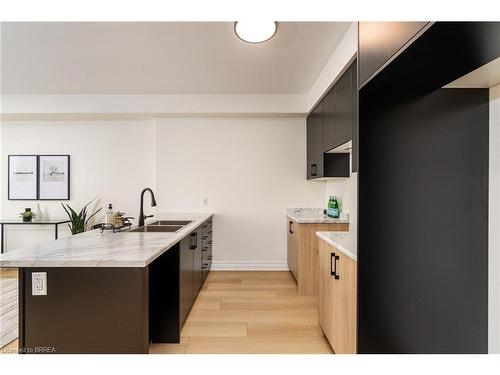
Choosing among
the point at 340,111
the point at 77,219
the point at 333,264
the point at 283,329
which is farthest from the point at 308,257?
the point at 77,219

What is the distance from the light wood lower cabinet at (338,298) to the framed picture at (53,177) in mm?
4256

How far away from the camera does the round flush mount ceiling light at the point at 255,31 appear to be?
2238 mm

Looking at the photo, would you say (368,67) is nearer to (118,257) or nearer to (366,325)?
(366,325)

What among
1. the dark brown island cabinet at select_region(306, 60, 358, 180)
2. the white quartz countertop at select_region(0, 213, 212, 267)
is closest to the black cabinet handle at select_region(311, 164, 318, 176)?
the dark brown island cabinet at select_region(306, 60, 358, 180)

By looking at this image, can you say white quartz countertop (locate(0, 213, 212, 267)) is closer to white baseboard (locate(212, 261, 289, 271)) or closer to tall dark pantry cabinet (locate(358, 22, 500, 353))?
tall dark pantry cabinet (locate(358, 22, 500, 353))

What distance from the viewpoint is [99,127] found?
4.53m

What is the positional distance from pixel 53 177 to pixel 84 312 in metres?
3.92

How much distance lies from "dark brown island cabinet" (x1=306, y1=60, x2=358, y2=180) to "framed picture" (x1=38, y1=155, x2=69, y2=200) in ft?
12.7

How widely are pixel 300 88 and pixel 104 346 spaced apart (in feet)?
11.5

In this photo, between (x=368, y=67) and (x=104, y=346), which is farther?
(x=104, y=346)

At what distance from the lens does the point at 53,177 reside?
4.55 metres

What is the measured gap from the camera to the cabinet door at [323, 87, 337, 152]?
9.52ft

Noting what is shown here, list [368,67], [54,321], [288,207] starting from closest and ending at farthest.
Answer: [368,67] < [54,321] < [288,207]
